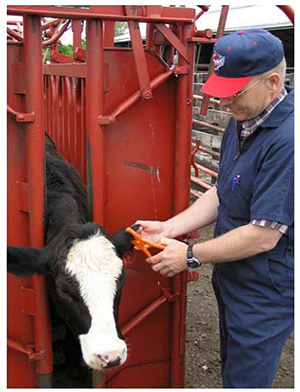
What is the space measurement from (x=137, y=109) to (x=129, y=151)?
27cm

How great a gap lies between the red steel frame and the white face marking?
327mm

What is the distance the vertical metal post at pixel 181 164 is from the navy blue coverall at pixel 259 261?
516 millimetres

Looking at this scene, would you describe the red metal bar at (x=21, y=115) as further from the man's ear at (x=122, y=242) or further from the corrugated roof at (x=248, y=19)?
the corrugated roof at (x=248, y=19)

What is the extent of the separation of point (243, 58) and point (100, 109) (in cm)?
88

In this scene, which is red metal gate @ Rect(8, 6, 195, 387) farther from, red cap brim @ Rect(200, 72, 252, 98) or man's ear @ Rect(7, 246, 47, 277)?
red cap brim @ Rect(200, 72, 252, 98)

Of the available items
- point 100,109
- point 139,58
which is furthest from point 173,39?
point 100,109

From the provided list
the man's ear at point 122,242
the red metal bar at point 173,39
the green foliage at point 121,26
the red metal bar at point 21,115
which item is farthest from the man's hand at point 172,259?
the green foliage at point 121,26

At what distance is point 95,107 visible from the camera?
2.65 metres

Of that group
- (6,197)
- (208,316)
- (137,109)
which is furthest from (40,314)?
(208,316)

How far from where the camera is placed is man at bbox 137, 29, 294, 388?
2162mm

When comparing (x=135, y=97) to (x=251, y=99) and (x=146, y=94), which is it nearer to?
(x=146, y=94)

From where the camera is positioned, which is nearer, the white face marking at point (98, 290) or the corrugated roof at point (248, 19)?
the white face marking at point (98, 290)

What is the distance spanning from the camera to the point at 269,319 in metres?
2.35

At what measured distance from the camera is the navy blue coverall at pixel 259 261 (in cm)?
216
